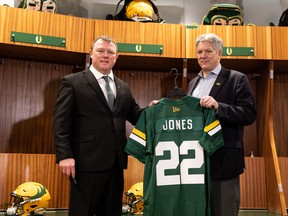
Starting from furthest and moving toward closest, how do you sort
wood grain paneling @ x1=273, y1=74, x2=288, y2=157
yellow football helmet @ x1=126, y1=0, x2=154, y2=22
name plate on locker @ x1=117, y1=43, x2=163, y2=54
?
1. wood grain paneling @ x1=273, y1=74, x2=288, y2=157
2. yellow football helmet @ x1=126, y1=0, x2=154, y2=22
3. name plate on locker @ x1=117, y1=43, x2=163, y2=54

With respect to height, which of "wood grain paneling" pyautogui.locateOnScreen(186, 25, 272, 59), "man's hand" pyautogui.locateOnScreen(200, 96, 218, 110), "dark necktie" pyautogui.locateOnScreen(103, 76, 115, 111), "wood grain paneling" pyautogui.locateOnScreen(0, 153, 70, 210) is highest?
"wood grain paneling" pyautogui.locateOnScreen(186, 25, 272, 59)

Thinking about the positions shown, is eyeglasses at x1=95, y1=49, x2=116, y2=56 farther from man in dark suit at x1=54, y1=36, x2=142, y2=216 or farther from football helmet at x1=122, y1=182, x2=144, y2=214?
football helmet at x1=122, y1=182, x2=144, y2=214

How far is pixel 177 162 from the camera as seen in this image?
7.59ft

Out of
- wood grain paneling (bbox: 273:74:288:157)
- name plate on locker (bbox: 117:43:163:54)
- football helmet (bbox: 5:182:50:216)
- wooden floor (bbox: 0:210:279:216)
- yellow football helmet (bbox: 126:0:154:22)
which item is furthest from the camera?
wood grain paneling (bbox: 273:74:288:157)

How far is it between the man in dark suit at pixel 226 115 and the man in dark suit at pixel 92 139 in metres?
0.56

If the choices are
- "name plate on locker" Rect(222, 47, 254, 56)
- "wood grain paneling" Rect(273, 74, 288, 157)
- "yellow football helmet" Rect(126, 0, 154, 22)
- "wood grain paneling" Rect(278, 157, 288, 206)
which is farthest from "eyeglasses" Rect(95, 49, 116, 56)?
"wood grain paneling" Rect(273, 74, 288, 157)

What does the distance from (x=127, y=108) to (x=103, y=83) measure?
9.1 inches

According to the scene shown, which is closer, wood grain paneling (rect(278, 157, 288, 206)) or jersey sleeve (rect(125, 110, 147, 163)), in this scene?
jersey sleeve (rect(125, 110, 147, 163))

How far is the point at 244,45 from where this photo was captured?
14.1 ft

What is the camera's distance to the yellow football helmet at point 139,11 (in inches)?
173

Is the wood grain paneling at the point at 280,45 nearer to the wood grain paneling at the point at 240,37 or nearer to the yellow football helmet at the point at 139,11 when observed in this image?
the wood grain paneling at the point at 240,37

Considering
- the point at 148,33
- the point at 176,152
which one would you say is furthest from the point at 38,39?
the point at 176,152

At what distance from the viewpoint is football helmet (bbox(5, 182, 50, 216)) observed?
A: 348 cm

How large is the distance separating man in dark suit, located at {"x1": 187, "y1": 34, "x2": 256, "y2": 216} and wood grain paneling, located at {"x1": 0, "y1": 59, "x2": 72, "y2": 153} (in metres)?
2.74
